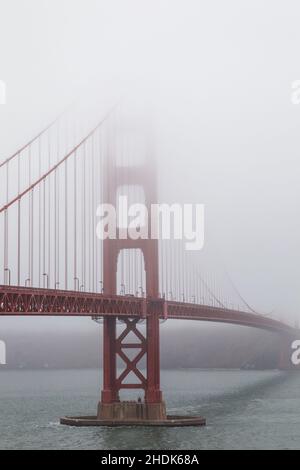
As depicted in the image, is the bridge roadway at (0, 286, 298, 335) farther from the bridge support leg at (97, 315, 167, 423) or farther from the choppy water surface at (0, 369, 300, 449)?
the choppy water surface at (0, 369, 300, 449)

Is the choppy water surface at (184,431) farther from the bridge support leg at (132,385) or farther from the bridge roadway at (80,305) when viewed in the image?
the bridge roadway at (80,305)

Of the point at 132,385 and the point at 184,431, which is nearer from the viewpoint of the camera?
the point at 184,431

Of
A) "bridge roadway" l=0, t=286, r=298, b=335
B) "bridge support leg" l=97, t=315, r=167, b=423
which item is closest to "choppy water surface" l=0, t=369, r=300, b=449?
"bridge support leg" l=97, t=315, r=167, b=423

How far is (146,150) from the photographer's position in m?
54.6

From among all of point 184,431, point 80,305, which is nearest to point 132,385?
point 184,431

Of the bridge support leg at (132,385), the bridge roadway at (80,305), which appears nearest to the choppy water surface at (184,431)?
the bridge support leg at (132,385)

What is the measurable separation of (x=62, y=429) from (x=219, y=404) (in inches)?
976

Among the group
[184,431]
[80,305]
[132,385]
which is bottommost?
[184,431]

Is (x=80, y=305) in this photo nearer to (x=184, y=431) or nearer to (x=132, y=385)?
(x=132, y=385)

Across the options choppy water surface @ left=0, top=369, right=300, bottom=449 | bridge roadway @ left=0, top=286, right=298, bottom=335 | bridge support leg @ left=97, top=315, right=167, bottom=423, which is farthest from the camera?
bridge support leg @ left=97, top=315, right=167, bottom=423

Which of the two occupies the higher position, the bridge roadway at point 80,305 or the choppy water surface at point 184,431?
the bridge roadway at point 80,305

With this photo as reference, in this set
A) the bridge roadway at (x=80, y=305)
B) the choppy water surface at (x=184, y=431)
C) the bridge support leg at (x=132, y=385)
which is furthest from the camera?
the bridge support leg at (x=132, y=385)

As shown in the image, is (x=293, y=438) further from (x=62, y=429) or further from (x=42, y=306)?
(x=42, y=306)
